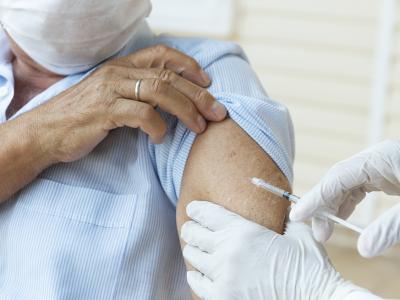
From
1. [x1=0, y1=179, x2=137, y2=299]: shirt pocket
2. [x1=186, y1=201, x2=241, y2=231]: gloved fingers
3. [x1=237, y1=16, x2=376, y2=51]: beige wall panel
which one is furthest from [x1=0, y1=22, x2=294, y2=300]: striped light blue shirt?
[x1=237, y1=16, x2=376, y2=51]: beige wall panel

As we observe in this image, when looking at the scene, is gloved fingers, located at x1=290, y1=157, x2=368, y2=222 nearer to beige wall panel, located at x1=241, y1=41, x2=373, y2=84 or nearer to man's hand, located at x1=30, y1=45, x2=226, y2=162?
man's hand, located at x1=30, y1=45, x2=226, y2=162

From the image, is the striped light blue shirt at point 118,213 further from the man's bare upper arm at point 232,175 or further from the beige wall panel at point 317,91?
the beige wall panel at point 317,91

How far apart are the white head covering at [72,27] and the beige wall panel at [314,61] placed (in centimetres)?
286

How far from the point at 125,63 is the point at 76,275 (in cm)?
47

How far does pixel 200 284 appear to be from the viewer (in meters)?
1.45

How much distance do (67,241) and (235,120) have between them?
1.45 feet

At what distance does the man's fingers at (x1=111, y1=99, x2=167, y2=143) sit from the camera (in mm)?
1539

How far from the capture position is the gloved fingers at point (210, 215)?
143 centimetres

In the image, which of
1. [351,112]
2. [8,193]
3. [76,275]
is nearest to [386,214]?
[76,275]

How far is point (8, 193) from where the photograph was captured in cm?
166

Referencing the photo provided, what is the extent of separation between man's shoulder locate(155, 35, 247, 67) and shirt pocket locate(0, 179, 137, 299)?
0.37m

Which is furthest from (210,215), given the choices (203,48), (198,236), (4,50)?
(4,50)

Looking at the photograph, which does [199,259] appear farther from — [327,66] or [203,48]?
[327,66]

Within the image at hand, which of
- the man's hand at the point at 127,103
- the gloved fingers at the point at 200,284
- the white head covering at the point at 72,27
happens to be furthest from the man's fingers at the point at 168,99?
the gloved fingers at the point at 200,284
